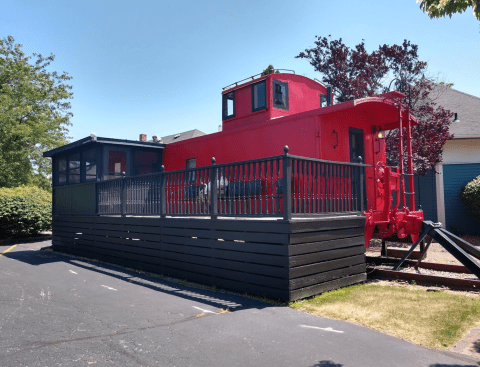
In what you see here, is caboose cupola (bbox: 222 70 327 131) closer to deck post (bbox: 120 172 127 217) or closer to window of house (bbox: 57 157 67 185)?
deck post (bbox: 120 172 127 217)

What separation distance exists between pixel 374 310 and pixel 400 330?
31.1 inches

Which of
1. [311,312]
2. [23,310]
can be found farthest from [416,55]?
[23,310]

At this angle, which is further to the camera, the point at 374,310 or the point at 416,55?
the point at 416,55

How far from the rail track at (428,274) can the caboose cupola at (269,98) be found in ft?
16.0

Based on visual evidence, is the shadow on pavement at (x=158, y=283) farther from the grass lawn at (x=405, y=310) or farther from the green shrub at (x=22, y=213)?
the green shrub at (x=22, y=213)

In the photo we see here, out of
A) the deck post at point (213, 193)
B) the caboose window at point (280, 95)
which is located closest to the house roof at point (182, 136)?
the caboose window at point (280, 95)

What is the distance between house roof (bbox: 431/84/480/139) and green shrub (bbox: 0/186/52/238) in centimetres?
1802

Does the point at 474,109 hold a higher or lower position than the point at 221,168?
higher

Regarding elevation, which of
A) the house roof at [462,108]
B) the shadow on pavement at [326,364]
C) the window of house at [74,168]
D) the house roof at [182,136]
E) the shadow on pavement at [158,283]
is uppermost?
the house roof at [182,136]

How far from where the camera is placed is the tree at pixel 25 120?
2292 centimetres

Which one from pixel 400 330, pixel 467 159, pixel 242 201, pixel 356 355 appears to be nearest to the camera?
pixel 356 355

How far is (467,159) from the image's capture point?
16469 millimetres

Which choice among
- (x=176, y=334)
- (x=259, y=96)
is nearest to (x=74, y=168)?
(x=259, y=96)

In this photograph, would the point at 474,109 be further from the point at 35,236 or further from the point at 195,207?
the point at 35,236
